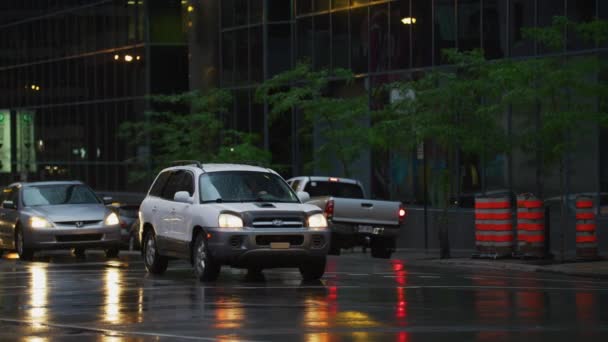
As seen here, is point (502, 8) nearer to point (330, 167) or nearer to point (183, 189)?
point (330, 167)

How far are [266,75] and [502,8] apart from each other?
13.3 m

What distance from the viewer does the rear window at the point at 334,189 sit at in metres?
32.7

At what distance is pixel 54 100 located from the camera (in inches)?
2677

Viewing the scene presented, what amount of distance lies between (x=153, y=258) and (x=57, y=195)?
7.97m

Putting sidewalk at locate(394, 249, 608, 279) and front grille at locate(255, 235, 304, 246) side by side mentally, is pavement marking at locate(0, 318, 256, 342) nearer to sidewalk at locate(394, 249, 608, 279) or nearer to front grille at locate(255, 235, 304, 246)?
front grille at locate(255, 235, 304, 246)

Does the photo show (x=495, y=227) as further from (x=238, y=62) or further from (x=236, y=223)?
(x=238, y=62)

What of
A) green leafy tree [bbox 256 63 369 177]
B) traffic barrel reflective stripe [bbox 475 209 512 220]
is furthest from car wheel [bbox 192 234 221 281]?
green leafy tree [bbox 256 63 369 177]

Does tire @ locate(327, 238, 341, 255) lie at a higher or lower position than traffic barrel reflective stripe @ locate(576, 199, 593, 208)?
lower

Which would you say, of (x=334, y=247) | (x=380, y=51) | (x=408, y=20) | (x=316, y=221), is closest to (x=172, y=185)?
(x=316, y=221)

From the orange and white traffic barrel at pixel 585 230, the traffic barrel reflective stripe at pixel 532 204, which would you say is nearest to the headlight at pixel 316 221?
the traffic barrel reflective stripe at pixel 532 204

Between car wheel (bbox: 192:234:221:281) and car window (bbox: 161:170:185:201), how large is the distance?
159cm

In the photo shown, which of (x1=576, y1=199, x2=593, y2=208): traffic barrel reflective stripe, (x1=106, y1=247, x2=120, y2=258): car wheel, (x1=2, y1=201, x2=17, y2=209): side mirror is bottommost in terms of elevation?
(x1=106, y1=247, x2=120, y2=258): car wheel

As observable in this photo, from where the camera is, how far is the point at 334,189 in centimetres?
3288

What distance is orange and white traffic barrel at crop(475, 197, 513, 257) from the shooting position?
28281mm
